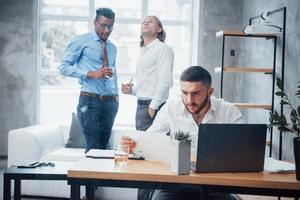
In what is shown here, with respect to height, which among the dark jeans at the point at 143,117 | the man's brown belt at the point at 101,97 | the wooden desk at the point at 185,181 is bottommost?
the wooden desk at the point at 185,181

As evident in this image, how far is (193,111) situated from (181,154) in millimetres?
579

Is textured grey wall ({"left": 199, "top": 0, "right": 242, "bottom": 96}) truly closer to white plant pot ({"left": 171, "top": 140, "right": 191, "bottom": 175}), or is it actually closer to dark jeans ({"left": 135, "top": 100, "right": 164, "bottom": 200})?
dark jeans ({"left": 135, "top": 100, "right": 164, "bottom": 200})

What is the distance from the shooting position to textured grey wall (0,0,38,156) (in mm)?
5184

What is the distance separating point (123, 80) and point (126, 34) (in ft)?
1.94

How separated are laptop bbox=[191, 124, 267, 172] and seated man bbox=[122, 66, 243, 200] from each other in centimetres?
34

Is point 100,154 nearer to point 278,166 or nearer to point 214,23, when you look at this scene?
point 278,166

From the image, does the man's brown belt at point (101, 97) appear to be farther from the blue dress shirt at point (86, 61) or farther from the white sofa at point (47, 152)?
the white sofa at point (47, 152)

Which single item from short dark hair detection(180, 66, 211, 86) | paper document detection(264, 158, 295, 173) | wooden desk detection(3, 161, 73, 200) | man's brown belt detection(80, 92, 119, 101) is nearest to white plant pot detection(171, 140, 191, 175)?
paper document detection(264, 158, 295, 173)

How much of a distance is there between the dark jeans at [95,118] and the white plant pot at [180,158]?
1554 millimetres

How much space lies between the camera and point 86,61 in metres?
3.39

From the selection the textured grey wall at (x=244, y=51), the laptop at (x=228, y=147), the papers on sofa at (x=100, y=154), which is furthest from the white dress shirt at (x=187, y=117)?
the textured grey wall at (x=244, y=51)

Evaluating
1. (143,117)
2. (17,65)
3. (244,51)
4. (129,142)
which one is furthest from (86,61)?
(244,51)

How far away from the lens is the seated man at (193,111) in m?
2.12

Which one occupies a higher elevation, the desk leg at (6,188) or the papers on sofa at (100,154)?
the papers on sofa at (100,154)
